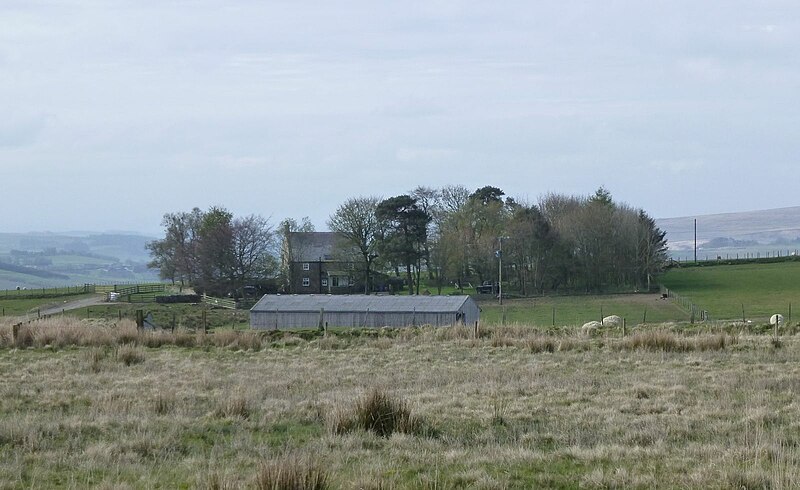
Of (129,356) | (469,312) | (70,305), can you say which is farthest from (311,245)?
(129,356)

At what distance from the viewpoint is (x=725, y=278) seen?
291 ft

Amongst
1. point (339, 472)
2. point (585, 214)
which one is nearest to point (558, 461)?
point (339, 472)

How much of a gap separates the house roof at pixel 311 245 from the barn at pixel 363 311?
34.7 metres

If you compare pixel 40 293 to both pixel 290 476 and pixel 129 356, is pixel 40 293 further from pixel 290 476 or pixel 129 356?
pixel 290 476

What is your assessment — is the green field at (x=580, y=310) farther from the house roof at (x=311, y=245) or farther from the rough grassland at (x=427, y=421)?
the rough grassland at (x=427, y=421)

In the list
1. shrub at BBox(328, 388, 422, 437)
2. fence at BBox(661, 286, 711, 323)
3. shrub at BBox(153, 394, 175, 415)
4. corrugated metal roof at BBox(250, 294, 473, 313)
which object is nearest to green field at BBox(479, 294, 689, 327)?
fence at BBox(661, 286, 711, 323)

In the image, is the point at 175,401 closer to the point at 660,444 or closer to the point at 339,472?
the point at 339,472

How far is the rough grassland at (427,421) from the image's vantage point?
364 inches

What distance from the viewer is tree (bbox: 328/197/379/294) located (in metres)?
88.4

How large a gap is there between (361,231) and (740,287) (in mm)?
36276

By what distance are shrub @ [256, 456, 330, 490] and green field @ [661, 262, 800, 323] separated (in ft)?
163

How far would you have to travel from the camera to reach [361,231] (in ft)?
291

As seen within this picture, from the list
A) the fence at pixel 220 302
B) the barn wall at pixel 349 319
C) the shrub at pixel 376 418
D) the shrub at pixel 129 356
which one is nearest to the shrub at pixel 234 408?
the shrub at pixel 376 418

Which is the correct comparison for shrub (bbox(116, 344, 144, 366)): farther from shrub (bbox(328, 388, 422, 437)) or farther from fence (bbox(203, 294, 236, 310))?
fence (bbox(203, 294, 236, 310))
